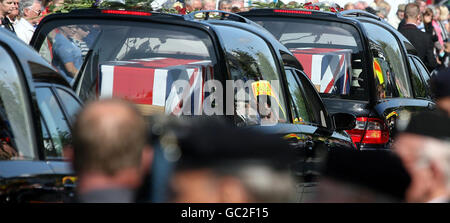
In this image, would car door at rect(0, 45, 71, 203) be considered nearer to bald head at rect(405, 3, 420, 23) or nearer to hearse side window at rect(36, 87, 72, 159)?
hearse side window at rect(36, 87, 72, 159)

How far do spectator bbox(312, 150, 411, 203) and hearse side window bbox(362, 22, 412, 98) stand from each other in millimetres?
6866

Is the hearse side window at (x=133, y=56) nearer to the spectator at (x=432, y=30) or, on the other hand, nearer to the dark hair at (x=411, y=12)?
the dark hair at (x=411, y=12)

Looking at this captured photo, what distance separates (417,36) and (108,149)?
15.2 m

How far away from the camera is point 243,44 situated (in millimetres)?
6391

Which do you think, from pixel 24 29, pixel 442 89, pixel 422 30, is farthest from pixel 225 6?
pixel 442 89

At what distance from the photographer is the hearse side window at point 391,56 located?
10.4m

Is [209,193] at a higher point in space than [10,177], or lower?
higher

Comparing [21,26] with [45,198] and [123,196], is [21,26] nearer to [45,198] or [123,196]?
[45,198]

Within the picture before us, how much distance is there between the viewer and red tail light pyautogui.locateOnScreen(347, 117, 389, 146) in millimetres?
9617

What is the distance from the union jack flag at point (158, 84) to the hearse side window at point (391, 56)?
452 cm

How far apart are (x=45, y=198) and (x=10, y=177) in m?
0.20

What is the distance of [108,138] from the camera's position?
2850 mm

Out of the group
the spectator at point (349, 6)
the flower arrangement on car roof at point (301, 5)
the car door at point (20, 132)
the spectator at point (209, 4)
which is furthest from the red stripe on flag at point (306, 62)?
the spectator at point (349, 6)
